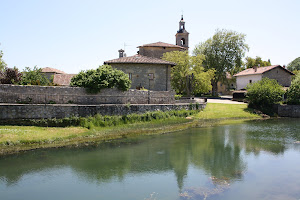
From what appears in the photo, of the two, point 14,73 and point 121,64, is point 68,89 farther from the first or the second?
point 121,64

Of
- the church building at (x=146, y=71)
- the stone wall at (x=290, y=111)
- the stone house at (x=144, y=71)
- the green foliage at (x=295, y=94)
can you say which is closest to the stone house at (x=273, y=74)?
the green foliage at (x=295, y=94)

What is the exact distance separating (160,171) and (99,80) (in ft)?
44.9

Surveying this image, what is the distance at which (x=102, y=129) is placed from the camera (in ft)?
73.6

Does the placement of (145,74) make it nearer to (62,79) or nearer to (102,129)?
(102,129)

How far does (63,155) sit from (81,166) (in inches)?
92.6

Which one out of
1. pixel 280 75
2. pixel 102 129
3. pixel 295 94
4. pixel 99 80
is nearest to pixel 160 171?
pixel 102 129

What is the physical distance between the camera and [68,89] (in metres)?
24.2

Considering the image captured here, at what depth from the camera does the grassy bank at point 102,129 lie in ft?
59.1

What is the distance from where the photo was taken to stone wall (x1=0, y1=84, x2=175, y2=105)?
22158mm

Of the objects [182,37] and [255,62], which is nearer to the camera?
[182,37]

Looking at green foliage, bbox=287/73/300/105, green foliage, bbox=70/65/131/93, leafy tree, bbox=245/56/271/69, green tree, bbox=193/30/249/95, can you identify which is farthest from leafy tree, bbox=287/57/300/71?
green foliage, bbox=70/65/131/93

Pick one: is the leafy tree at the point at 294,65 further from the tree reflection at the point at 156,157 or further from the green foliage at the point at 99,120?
the green foliage at the point at 99,120

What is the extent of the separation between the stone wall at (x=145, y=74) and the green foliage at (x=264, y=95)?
1260 centimetres

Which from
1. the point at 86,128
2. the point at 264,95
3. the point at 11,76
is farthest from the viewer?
the point at 264,95
